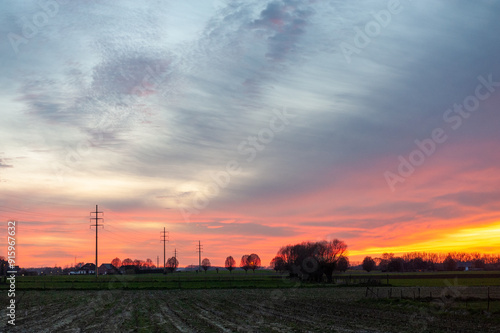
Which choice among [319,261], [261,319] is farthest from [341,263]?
[261,319]

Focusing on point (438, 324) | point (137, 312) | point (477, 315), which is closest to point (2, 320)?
point (137, 312)

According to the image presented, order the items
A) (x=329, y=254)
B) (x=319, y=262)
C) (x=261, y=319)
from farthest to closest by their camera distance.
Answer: (x=329, y=254)
(x=319, y=262)
(x=261, y=319)

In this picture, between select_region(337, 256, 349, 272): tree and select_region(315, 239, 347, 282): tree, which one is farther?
select_region(337, 256, 349, 272): tree

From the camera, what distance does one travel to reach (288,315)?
3794 centimetres

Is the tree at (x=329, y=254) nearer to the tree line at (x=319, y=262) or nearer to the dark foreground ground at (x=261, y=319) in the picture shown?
the tree line at (x=319, y=262)

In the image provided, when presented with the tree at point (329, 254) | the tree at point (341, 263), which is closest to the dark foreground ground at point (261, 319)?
the tree at point (329, 254)

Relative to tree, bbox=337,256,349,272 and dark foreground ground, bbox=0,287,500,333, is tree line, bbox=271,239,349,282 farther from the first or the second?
dark foreground ground, bbox=0,287,500,333

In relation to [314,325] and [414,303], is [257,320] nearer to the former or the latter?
[314,325]

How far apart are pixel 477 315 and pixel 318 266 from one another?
95509mm

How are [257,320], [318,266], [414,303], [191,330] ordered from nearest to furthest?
[191,330] → [257,320] → [414,303] → [318,266]

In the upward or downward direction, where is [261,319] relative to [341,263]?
upward

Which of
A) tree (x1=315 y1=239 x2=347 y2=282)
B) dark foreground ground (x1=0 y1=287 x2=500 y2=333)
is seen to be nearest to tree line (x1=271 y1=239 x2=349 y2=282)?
tree (x1=315 y1=239 x2=347 y2=282)

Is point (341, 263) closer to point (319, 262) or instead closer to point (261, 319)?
point (319, 262)

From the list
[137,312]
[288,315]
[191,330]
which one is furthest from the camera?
[137,312]
